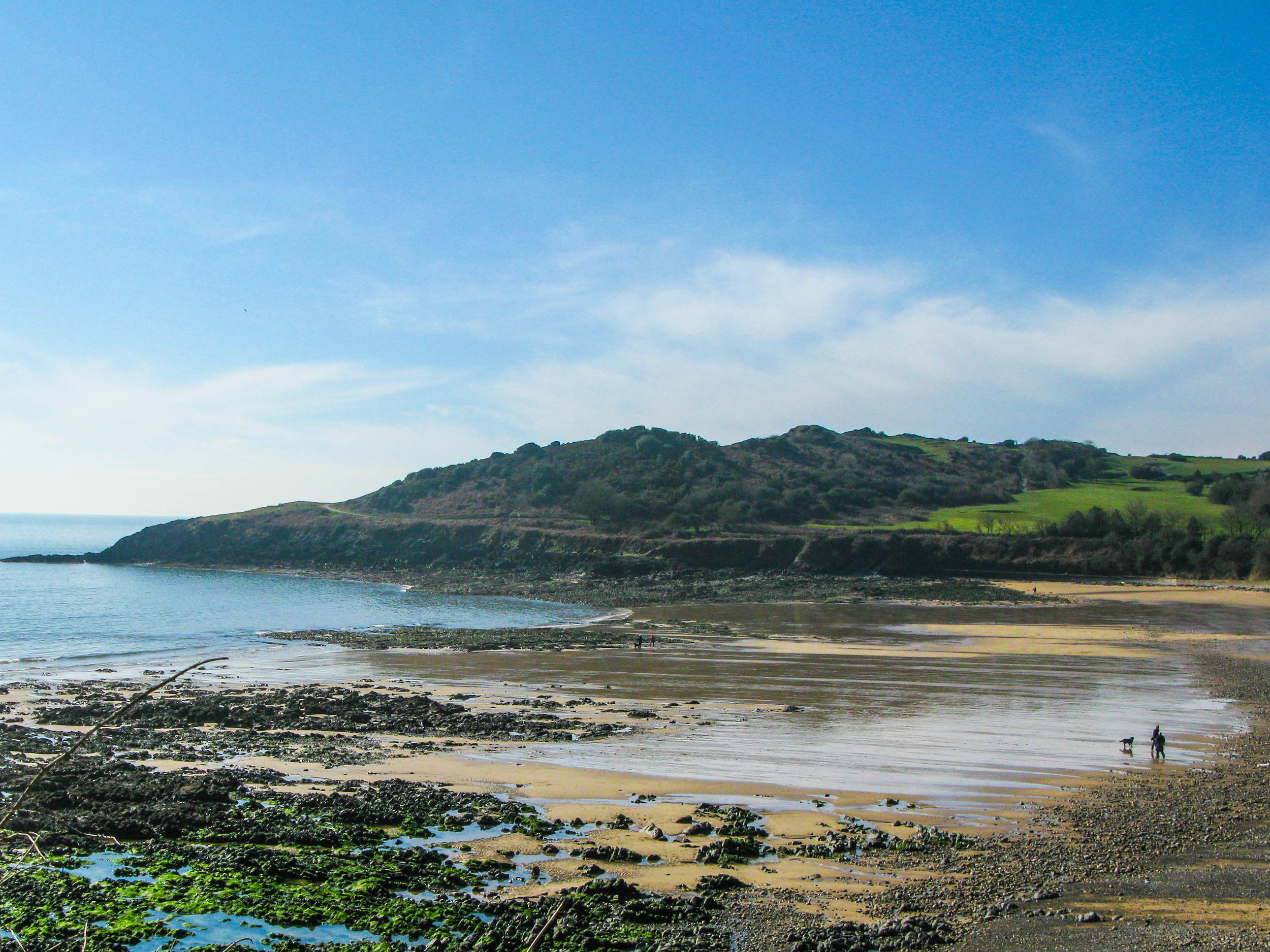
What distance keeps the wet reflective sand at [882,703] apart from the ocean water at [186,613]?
11057 mm

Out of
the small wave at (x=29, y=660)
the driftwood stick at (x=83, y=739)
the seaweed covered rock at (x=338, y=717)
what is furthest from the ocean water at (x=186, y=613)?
the driftwood stick at (x=83, y=739)

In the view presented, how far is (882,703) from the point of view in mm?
23484

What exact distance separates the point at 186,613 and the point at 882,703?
4520cm

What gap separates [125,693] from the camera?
84.3 ft

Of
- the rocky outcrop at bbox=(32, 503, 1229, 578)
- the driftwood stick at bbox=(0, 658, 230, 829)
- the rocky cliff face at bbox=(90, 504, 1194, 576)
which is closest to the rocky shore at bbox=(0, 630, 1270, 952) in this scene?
the driftwood stick at bbox=(0, 658, 230, 829)

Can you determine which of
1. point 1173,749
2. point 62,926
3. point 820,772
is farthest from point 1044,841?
point 62,926

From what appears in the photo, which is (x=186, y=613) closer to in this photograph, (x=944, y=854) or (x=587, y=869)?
(x=587, y=869)

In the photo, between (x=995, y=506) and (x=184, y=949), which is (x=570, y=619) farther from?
(x=995, y=506)

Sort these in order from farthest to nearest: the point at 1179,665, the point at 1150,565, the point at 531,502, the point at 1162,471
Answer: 1. the point at 1162,471
2. the point at 531,502
3. the point at 1150,565
4. the point at 1179,665

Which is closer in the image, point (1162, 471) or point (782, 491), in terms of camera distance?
point (782, 491)

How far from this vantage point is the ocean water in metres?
36.7

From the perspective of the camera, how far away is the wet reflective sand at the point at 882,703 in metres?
16.6

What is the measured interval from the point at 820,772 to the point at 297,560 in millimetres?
87850

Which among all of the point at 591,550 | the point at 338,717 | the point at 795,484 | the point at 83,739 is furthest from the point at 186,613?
the point at 795,484
